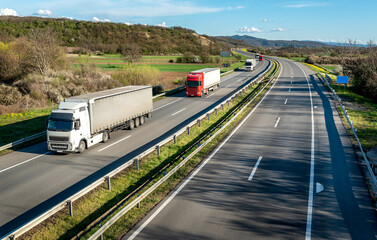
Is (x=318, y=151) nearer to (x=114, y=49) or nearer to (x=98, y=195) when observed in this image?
(x=98, y=195)

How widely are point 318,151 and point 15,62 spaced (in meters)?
41.0

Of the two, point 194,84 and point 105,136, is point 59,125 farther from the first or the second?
point 194,84

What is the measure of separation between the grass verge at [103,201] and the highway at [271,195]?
3.82 ft

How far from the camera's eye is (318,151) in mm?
17375

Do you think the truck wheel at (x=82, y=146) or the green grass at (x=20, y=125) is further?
the green grass at (x=20, y=125)

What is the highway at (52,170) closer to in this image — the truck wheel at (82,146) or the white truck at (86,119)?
the truck wheel at (82,146)

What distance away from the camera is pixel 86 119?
18.0m

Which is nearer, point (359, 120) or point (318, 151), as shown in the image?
point (318, 151)

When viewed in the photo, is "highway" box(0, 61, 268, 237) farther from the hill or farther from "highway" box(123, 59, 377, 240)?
the hill

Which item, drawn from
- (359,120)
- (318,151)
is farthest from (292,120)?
(318,151)

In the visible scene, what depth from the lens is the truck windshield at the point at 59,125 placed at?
16.9 m

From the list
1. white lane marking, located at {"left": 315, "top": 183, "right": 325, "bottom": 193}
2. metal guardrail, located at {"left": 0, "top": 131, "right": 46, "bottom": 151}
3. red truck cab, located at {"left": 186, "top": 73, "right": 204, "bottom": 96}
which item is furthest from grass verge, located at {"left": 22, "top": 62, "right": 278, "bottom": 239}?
red truck cab, located at {"left": 186, "top": 73, "right": 204, "bottom": 96}

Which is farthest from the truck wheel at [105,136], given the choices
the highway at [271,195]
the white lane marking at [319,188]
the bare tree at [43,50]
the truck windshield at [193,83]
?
the bare tree at [43,50]

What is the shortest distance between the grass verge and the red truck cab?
18855 mm
